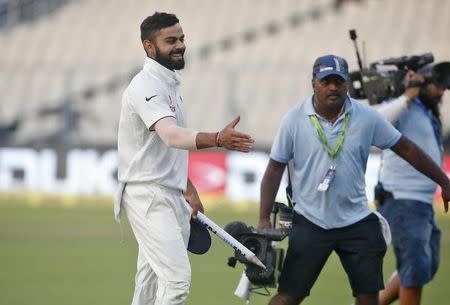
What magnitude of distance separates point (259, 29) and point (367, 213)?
2403 centimetres

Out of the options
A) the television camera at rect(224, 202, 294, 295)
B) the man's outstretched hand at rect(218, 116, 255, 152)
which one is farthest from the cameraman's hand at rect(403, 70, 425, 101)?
the man's outstretched hand at rect(218, 116, 255, 152)

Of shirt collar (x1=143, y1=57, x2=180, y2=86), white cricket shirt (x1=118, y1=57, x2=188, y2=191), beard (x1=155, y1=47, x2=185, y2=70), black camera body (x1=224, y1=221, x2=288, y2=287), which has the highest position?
beard (x1=155, y1=47, x2=185, y2=70)

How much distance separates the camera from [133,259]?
16.2 m

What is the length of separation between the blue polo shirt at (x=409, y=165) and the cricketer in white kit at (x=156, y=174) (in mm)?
2795

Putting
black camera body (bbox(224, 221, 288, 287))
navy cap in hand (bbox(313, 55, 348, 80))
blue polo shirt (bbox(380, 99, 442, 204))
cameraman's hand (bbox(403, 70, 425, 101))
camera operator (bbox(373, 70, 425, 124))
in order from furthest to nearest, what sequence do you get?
1. blue polo shirt (bbox(380, 99, 442, 204))
2. cameraman's hand (bbox(403, 70, 425, 101))
3. camera operator (bbox(373, 70, 425, 124))
4. black camera body (bbox(224, 221, 288, 287))
5. navy cap in hand (bbox(313, 55, 348, 80))

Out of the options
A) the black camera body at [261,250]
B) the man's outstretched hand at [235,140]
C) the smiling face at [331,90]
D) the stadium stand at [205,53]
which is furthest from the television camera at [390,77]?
the stadium stand at [205,53]

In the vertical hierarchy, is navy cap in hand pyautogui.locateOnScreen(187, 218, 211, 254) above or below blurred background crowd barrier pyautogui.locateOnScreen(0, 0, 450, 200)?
above

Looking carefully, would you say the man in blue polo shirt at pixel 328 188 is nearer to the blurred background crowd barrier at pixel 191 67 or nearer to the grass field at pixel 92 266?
the grass field at pixel 92 266

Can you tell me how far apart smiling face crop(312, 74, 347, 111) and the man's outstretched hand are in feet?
4.71

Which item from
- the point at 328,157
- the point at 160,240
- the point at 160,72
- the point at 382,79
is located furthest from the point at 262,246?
the point at 382,79

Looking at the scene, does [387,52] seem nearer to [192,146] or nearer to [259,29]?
[259,29]

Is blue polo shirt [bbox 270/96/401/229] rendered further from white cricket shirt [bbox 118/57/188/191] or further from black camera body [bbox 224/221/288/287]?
white cricket shirt [bbox 118/57/188/191]

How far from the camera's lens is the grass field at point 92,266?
1243 centimetres

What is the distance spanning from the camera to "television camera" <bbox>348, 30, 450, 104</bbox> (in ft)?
34.1
